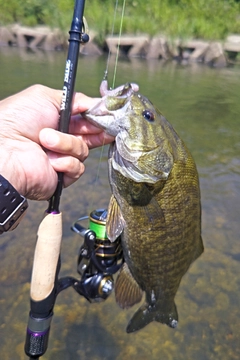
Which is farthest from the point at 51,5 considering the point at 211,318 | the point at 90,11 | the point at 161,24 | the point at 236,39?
the point at 211,318

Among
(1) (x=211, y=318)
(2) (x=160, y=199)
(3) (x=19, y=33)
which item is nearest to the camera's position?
(2) (x=160, y=199)

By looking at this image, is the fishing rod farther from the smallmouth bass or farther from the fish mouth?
the smallmouth bass

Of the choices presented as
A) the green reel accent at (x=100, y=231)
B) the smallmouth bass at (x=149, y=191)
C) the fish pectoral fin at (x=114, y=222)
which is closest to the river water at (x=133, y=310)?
the smallmouth bass at (x=149, y=191)

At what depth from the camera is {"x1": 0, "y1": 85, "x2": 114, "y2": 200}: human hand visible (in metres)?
1.52

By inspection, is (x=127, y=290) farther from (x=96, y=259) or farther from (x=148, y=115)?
(x=148, y=115)

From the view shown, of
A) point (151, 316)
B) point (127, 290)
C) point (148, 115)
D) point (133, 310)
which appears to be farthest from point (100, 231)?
point (133, 310)

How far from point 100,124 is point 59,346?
1761 millimetres

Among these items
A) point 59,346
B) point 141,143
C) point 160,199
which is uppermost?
point 141,143

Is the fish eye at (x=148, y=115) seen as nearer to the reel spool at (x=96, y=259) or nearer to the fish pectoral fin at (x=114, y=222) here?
the fish pectoral fin at (x=114, y=222)

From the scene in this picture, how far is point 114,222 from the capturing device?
182cm

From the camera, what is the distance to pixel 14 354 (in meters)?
2.44

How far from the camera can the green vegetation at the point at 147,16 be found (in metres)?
16.7

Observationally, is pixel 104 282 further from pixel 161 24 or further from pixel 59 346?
pixel 161 24

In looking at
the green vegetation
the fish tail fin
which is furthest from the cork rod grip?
the green vegetation
